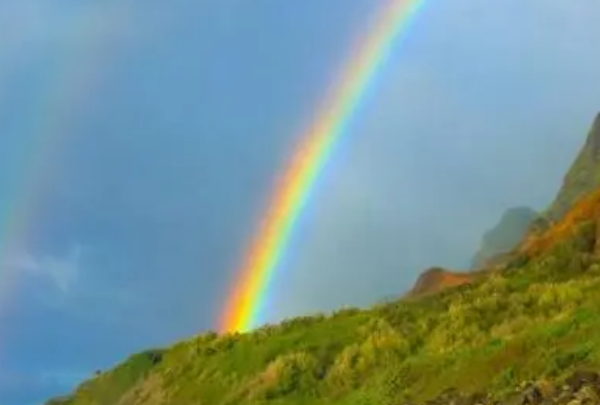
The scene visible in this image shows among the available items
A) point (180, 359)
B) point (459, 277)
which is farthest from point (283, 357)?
point (459, 277)

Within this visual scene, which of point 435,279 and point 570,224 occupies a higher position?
point 435,279

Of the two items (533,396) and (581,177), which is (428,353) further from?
(581,177)

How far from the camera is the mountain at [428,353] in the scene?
26797 millimetres

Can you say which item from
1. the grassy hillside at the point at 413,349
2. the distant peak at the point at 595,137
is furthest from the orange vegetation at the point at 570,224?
the distant peak at the point at 595,137

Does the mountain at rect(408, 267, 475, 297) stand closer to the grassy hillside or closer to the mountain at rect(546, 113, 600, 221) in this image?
the grassy hillside

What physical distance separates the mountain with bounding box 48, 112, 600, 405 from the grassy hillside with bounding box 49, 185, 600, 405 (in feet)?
0.26

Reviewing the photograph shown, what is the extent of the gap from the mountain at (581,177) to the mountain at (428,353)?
8751cm

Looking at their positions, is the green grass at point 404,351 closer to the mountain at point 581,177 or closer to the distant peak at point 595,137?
the mountain at point 581,177

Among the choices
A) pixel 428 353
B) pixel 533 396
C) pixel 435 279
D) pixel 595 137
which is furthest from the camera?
pixel 595 137

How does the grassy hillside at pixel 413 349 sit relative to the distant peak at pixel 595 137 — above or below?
below

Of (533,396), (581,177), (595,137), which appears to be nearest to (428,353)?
(533,396)

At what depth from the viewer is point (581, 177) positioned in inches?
6575

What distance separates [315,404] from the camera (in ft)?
127

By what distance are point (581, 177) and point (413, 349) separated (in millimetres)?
135344
